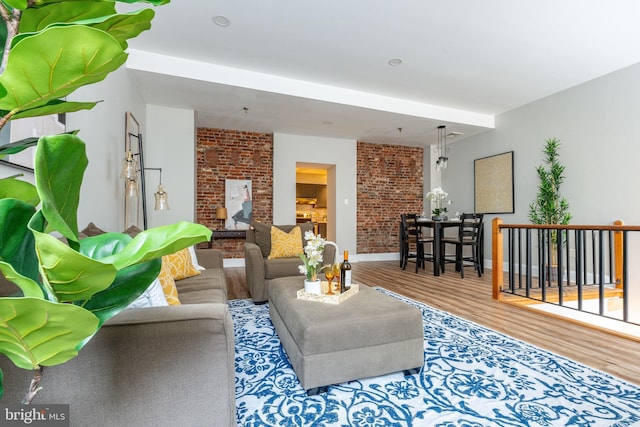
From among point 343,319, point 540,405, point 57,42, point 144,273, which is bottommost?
point 540,405

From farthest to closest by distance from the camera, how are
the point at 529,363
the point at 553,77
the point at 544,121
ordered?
the point at 544,121 → the point at 553,77 → the point at 529,363

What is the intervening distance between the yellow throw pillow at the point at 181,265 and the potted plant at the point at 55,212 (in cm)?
196

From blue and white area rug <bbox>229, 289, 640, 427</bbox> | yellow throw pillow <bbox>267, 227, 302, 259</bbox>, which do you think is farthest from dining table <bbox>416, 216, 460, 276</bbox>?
blue and white area rug <bbox>229, 289, 640, 427</bbox>

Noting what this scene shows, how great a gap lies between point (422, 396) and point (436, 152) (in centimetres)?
631

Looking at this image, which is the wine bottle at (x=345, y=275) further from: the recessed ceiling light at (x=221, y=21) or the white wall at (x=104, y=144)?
the recessed ceiling light at (x=221, y=21)

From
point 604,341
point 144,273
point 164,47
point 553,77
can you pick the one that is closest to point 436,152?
point 553,77

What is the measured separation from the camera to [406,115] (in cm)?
496

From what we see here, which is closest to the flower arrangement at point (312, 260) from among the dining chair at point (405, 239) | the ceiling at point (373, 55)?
the ceiling at point (373, 55)

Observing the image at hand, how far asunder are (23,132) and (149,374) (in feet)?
4.76

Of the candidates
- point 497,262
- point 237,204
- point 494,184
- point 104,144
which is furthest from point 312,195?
point 104,144

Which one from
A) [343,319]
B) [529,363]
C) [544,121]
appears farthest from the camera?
[544,121]

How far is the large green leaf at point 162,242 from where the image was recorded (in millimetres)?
386

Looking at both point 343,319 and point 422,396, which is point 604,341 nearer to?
point 422,396

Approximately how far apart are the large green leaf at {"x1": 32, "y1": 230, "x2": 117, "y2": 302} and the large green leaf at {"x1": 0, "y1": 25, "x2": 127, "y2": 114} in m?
0.18
